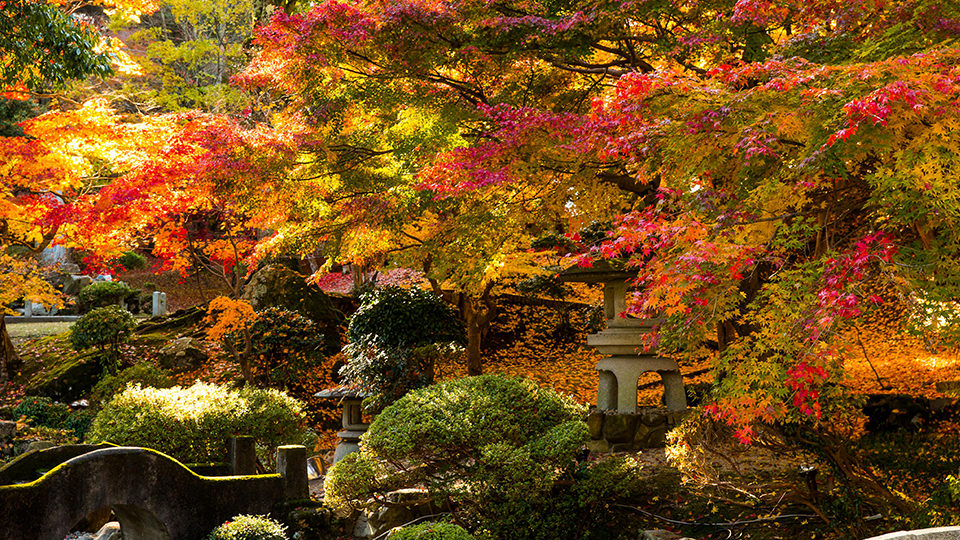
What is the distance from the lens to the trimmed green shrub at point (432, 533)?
520 cm

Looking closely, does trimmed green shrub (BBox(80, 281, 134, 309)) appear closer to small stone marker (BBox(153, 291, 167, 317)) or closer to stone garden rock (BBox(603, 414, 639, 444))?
small stone marker (BBox(153, 291, 167, 317))

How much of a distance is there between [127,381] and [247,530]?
583 centimetres

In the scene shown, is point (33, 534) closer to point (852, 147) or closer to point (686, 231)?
point (686, 231)

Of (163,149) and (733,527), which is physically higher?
(163,149)

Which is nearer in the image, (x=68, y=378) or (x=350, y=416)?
(x=350, y=416)

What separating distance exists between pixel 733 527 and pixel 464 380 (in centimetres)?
242

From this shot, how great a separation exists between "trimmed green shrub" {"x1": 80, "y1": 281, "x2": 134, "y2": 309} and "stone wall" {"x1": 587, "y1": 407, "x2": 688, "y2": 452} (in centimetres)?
1316

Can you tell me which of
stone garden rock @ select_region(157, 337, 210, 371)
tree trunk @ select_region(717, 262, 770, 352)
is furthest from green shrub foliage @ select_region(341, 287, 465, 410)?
stone garden rock @ select_region(157, 337, 210, 371)

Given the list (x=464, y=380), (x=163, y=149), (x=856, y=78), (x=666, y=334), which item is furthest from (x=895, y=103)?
(x=163, y=149)

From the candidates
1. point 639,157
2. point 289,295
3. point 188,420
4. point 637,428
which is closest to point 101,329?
point 289,295

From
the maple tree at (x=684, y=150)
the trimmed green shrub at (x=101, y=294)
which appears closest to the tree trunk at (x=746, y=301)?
the maple tree at (x=684, y=150)

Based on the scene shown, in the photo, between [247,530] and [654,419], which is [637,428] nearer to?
[654,419]

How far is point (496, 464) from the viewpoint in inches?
232

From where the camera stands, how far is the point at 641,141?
516 cm
